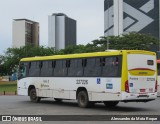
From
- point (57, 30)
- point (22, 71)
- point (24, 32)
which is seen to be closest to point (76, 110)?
point (22, 71)

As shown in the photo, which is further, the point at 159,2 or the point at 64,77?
the point at 159,2

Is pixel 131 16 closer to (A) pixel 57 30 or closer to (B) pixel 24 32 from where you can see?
(A) pixel 57 30

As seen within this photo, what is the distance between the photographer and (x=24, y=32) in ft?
581

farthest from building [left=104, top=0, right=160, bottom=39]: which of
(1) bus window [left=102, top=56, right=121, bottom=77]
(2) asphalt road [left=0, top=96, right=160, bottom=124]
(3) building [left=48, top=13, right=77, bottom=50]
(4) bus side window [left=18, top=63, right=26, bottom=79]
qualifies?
(1) bus window [left=102, top=56, right=121, bottom=77]

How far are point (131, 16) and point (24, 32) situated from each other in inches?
2172

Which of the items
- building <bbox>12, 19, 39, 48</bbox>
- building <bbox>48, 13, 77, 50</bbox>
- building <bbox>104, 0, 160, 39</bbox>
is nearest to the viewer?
building <bbox>104, 0, 160, 39</bbox>

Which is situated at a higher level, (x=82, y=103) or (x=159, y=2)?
(x=159, y=2)

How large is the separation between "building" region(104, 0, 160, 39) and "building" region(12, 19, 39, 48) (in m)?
45.2

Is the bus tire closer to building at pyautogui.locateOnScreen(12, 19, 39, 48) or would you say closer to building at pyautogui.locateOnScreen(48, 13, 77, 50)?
building at pyautogui.locateOnScreen(48, 13, 77, 50)

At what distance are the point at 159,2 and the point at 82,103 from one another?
109 meters

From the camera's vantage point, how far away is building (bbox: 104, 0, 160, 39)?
131000mm

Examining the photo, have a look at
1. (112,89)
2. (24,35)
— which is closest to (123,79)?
(112,89)

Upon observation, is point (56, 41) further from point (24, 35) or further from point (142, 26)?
point (142, 26)

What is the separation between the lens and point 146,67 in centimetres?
2284
